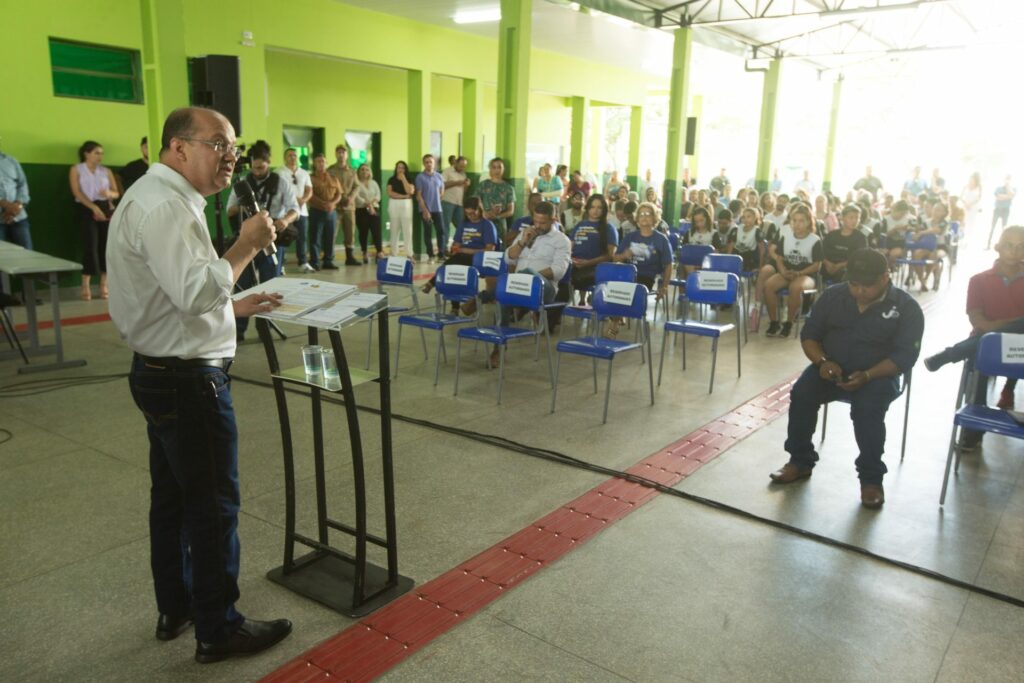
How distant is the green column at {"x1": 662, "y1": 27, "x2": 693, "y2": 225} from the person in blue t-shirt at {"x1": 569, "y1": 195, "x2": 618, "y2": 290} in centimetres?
649

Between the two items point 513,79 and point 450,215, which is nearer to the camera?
point 513,79

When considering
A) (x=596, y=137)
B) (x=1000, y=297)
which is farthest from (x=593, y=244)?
(x=596, y=137)

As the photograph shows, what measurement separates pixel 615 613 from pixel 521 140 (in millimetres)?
8140

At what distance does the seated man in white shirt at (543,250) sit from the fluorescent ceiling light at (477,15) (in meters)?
6.38

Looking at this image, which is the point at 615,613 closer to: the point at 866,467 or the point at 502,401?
the point at 866,467

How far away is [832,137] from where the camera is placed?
19828 mm

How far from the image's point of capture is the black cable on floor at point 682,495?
291cm

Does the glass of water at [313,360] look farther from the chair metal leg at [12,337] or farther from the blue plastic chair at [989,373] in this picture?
the chair metal leg at [12,337]

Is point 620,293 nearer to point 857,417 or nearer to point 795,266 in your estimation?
point 857,417

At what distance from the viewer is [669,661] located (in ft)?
7.89

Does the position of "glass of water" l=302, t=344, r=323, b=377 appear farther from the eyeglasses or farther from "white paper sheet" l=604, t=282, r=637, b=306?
"white paper sheet" l=604, t=282, r=637, b=306

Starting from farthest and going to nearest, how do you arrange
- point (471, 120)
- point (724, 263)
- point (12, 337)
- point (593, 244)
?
point (471, 120), point (593, 244), point (724, 263), point (12, 337)

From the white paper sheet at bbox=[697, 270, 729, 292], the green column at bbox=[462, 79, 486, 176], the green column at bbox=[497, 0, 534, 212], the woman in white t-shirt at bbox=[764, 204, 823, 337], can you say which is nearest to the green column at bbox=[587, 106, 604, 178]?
the green column at bbox=[462, 79, 486, 176]

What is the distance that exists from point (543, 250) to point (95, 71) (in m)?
6.33
